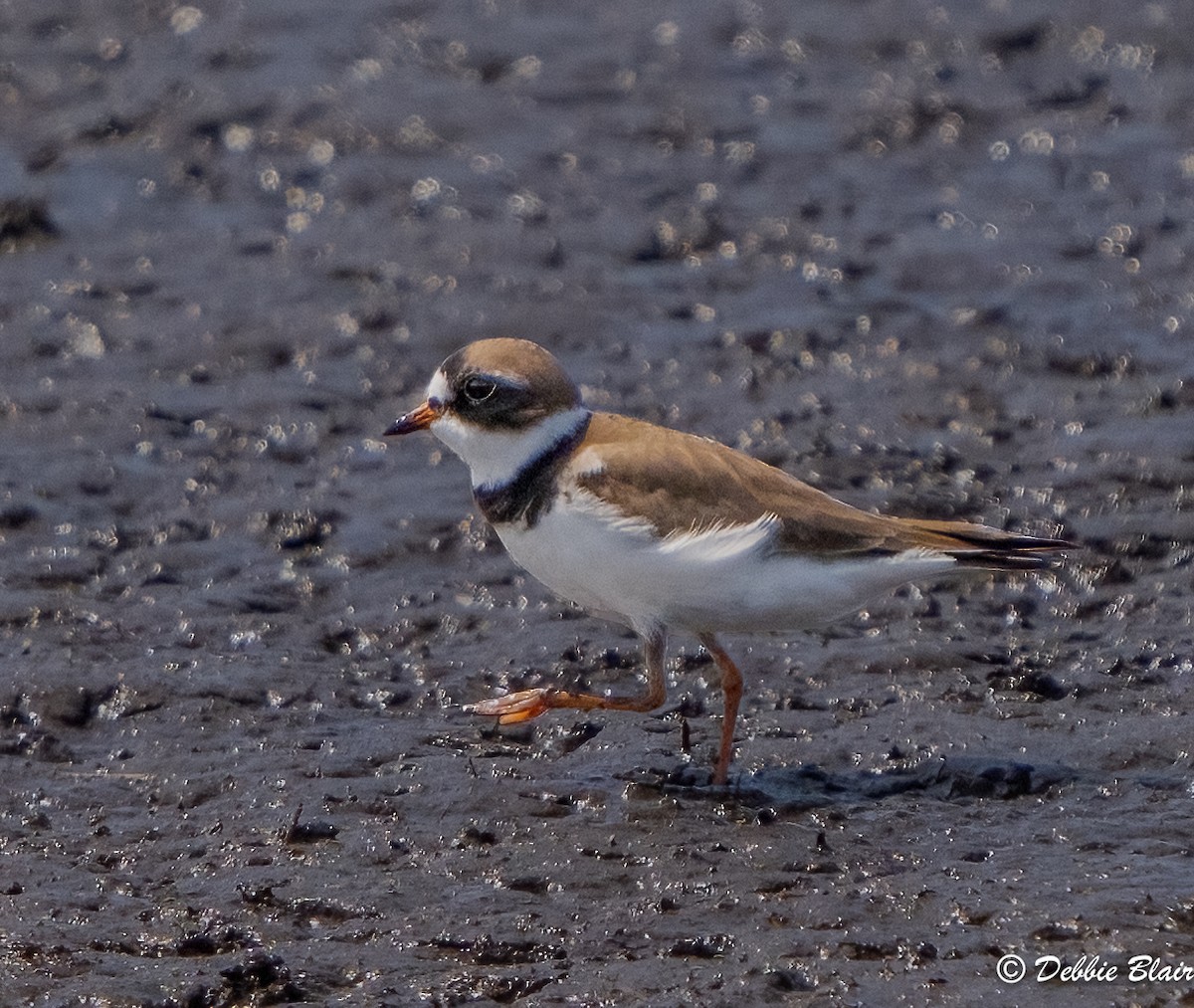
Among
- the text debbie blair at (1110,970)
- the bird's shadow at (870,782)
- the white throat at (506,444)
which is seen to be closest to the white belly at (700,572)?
the white throat at (506,444)

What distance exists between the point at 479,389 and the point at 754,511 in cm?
112

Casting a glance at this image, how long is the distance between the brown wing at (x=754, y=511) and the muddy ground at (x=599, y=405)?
756 millimetres

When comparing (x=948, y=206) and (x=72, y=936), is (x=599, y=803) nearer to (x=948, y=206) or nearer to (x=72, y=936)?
(x=72, y=936)

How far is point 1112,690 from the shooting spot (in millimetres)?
6848

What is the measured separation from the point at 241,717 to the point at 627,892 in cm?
195

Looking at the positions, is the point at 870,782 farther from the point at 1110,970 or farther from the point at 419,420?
the point at 419,420

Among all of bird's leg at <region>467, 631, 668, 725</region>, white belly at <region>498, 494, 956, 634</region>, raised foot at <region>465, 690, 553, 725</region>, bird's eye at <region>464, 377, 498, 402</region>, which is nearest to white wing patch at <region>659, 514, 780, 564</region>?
white belly at <region>498, 494, 956, 634</region>

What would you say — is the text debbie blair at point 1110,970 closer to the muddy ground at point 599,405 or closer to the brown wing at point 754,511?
the muddy ground at point 599,405

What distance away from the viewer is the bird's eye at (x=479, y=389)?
6441 mm

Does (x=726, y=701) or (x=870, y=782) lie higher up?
(x=726, y=701)

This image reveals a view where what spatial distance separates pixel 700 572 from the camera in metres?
6.09

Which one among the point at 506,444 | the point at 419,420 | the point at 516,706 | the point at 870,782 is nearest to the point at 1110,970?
the point at 870,782

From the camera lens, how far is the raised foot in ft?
21.0

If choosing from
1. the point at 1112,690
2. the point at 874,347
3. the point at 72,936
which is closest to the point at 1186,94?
the point at 874,347
